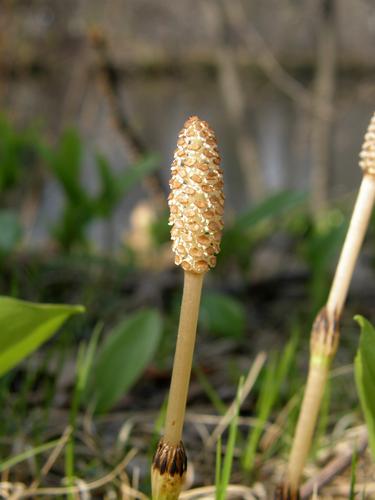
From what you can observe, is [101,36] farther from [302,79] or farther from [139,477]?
[302,79]

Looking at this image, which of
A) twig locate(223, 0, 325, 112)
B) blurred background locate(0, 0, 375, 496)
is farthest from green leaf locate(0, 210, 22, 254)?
twig locate(223, 0, 325, 112)

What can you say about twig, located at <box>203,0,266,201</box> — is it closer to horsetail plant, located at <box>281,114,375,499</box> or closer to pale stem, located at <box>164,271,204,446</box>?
horsetail plant, located at <box>281,114,375,499</box>

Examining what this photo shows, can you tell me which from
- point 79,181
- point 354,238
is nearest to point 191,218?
point 354,238

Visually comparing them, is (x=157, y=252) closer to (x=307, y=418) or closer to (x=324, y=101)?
(x=324, y=101)

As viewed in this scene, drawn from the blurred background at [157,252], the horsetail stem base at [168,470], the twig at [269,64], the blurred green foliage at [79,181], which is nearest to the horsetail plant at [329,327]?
the horsetail stem base at [168,470]

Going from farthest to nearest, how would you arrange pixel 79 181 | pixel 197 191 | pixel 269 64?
pixel 269 64 < pixel 79 181 < pixel 197 191

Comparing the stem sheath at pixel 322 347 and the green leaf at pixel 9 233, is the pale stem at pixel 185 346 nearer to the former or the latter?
the stem sheath at pixel 322 347
